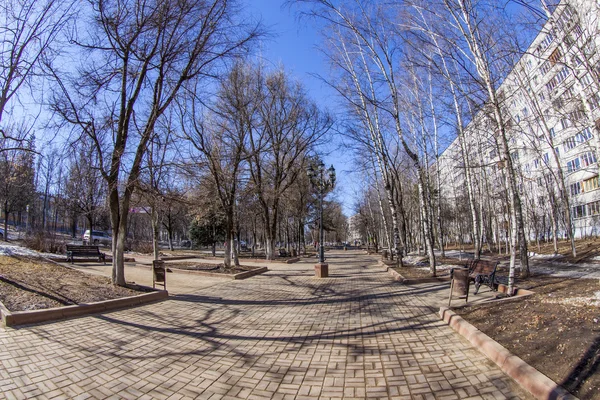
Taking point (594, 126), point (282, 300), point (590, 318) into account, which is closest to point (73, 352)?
point (282, 300)

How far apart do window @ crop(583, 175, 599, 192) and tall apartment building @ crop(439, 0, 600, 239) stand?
0.08 m

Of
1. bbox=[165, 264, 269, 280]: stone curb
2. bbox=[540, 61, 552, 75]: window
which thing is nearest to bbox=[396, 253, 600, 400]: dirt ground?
bbox=[540, 61, 552, 75]: window

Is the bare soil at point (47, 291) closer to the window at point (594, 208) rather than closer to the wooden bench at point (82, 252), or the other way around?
the wooden bench at point (82, 252)

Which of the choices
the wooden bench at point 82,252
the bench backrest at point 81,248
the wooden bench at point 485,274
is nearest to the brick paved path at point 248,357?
the wooden bench at point 485,274

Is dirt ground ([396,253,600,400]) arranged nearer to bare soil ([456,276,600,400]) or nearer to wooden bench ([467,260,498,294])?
bare soil ([456,276,600,400])

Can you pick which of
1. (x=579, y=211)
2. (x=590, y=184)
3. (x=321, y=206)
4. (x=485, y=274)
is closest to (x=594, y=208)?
(x=579, y=211)

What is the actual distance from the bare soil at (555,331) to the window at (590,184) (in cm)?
3350

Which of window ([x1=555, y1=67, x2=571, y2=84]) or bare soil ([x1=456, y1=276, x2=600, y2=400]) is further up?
window ([x1=555, y1=67, x2=571, y2=84])

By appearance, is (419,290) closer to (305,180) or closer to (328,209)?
(305,180)

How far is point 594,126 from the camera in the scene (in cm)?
641

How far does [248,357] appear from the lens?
180 inches

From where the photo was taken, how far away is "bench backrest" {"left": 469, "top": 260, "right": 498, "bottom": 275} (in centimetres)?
830

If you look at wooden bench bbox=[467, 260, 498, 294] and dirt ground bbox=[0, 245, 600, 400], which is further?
wooden bench bbox=[467, 260, 498, 294]

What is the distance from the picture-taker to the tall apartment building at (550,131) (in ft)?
22.0
